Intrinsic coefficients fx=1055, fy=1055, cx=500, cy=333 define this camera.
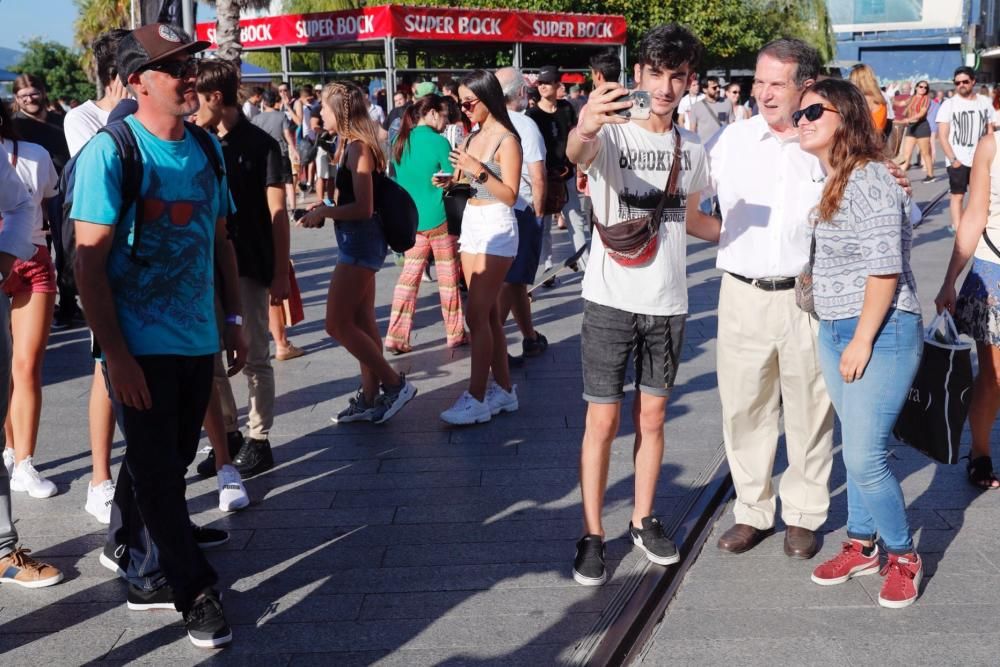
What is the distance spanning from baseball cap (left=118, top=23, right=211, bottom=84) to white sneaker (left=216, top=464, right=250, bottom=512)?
6.41ft

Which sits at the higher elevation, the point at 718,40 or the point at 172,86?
the point at 718,40

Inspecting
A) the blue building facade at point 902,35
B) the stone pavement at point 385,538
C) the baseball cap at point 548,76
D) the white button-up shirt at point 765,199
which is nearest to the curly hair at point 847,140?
the white button-up shirt at point 765,199

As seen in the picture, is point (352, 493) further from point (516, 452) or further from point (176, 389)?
point (176, 389)

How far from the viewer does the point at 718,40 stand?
39125mm

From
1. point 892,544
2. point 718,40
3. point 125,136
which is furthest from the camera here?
point 718,40

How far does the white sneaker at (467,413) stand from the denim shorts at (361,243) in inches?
35.0

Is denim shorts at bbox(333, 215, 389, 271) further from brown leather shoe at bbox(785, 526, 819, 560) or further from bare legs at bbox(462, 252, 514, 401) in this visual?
brown leather shoe at bbox(785, 526, 819, 560)

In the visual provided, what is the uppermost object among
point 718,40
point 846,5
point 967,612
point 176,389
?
point 846,5

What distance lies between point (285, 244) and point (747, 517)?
8.27 feet

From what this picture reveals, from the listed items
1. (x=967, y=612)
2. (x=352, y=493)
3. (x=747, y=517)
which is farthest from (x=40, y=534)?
(x=967, y=612)

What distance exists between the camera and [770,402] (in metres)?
4.19

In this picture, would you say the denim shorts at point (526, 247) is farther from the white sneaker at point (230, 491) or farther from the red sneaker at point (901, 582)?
the red sneaker at point (901, 582)

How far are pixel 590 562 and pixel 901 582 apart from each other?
1091 mm

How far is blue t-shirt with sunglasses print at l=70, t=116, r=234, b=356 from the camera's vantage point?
3.21 m
